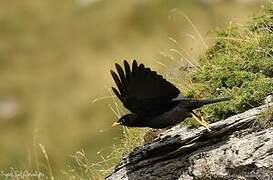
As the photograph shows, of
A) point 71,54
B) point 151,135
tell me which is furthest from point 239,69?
point 71,54

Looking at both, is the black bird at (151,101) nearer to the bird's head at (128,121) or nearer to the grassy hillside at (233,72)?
the bird's head at (128,121)

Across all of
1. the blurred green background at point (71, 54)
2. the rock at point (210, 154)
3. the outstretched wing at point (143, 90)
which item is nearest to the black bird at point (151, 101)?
the outstretched wing at point (143, 90)

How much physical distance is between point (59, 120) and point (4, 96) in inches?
140

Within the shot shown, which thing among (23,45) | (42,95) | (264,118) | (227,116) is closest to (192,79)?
(227,116)

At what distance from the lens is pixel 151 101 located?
25.7 feet

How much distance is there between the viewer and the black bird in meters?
7.62

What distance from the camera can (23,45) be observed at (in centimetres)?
3569

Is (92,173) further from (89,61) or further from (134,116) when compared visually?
(89,61)

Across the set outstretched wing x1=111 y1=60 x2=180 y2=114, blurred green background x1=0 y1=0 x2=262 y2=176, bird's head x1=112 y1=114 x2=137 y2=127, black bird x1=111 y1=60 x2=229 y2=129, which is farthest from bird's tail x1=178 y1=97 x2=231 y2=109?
blurred green background x1=0 y1=0 x2=262 y2=176

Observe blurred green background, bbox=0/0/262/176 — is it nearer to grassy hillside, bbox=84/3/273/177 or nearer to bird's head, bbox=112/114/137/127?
grassy hillside, bbox=84/3/273/177

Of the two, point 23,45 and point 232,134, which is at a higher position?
point 23,45

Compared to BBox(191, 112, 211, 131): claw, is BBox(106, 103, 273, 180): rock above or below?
below

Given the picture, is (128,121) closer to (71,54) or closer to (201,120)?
(201,120)

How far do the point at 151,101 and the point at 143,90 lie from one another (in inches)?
6.4
